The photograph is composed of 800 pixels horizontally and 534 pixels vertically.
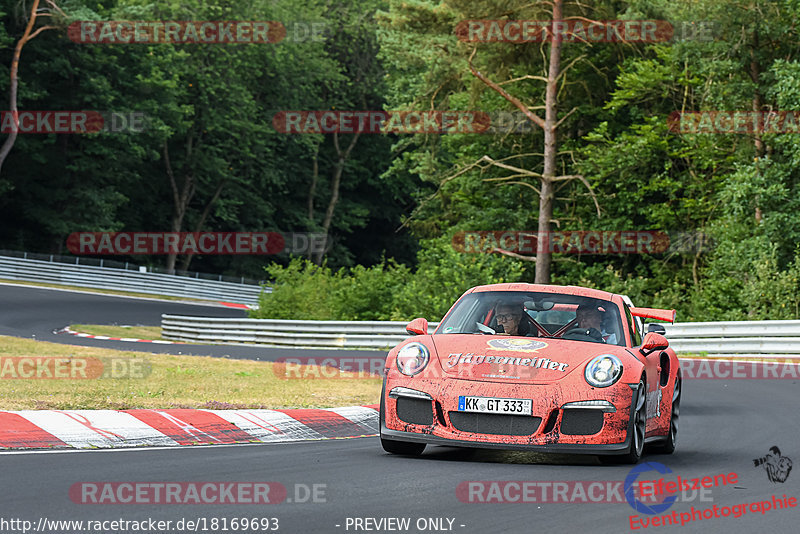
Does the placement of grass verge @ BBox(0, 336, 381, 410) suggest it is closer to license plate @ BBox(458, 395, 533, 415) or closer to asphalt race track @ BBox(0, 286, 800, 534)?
asphalt race track @ BBox(0, 286, 800, 534)

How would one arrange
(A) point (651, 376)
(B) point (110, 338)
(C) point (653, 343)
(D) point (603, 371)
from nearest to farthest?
(D) point (603, 371) → (C) point (653, 343) → (A) point (651, 376) → (B) point (110, 338)

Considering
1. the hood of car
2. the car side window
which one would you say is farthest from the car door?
the hood of car

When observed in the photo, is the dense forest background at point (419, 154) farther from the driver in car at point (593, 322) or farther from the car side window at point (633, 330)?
the driver in car at point (593, 322)

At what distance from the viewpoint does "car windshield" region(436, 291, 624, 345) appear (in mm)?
9523

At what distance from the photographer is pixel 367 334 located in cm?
2753

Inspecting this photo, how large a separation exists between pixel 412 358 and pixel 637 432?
1.78 m

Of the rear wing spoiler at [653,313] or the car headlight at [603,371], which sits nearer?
the car headlight at [603,371]

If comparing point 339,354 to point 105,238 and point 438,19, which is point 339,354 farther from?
point 105,238

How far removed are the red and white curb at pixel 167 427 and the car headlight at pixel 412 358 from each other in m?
1.77

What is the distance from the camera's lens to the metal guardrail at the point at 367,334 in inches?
896

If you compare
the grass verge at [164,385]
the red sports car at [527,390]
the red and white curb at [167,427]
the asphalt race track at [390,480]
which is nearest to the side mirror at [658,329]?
the red sports car at [527,390]

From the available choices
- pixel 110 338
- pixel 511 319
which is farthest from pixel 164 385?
pixel 110 338

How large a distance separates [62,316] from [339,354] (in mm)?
15202

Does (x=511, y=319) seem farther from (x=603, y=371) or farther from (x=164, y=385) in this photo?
(x=164, y=385)
